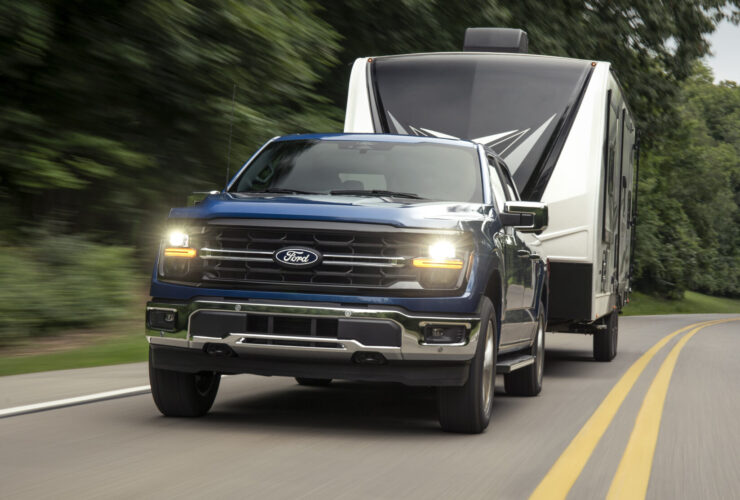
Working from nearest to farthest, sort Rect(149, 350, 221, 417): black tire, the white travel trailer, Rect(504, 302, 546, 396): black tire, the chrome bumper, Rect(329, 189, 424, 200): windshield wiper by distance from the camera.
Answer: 1. the chrome bumper
2. Rect(149, 350, 221, 417): black tire
3. Rect(329, 189, 424, 200): windshield wiper
4. Rect(504, 302, 546, 396): black tire
5. the white travel trailer

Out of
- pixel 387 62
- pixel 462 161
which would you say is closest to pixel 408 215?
pixel 462 161

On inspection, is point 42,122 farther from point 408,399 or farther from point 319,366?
point 319,366

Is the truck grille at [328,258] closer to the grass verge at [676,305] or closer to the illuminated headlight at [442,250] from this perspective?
the illuminated headlight at [442,250]

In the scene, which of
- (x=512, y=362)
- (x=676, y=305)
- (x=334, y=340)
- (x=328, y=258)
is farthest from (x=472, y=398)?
(x=676, y=305)

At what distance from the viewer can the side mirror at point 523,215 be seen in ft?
28.1

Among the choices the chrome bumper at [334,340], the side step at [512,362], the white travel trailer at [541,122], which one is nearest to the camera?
the chrome bumper at [334,340]

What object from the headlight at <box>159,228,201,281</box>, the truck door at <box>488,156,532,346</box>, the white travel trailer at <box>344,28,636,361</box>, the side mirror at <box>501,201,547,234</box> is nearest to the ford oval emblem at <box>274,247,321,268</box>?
the headlight at <box>159,228,201,281</box>

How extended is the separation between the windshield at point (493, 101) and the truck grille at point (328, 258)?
5.09 m

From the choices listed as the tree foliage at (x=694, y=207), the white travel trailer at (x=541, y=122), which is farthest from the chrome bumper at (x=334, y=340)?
the tree foliage at (x=694, y=207)

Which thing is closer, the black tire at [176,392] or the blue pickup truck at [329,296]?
the blue pickup truck at [329,296]

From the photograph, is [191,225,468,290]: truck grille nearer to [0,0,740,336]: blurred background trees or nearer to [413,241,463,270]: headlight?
[413,241,463,270]: headlight

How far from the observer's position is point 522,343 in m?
9.76

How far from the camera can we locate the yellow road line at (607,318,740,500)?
6.07 meters

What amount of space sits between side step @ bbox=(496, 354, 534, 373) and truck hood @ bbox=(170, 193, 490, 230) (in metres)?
1.20
